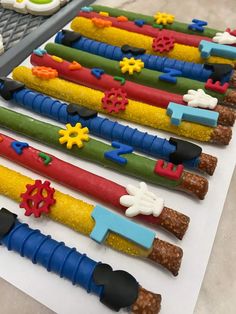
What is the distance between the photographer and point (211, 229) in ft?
2.52

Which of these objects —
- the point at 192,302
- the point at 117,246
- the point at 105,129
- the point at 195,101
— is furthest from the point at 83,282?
the point at 195,101

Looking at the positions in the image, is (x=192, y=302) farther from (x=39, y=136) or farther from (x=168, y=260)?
(x=39, y=136)

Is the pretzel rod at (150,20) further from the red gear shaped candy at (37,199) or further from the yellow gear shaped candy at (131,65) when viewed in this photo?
the red gear shaped candy at (37,199)

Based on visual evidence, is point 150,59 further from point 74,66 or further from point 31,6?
point 31,6

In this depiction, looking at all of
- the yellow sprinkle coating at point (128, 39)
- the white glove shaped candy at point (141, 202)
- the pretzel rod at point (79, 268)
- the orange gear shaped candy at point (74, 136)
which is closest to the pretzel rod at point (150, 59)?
the yellow sprinkle coating at point (128, 39)

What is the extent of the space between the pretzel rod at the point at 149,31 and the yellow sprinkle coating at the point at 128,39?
0.10 ft

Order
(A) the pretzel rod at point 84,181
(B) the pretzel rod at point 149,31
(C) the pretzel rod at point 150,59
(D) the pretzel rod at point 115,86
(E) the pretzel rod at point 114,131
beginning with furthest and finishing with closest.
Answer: (B) the pretzel rod at point 149,31 < (C) the pretzel rod at point 150,59 < (D) the pretzel rod at point 115,86 < (E) the pretzel rod at point 114,131 < (A) the pretzel rod at point 84,181

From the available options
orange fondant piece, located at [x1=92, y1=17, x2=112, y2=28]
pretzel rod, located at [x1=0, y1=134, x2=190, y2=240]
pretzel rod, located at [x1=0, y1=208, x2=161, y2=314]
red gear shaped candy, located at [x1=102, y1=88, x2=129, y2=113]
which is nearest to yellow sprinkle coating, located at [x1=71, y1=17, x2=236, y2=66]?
orange fondant piece, located at [x1=92, y1=17, x2=112, y2=28]

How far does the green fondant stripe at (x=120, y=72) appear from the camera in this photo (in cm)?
102

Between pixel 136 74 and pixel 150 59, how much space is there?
0.28 feet

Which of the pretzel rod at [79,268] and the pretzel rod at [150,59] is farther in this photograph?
the pretzel rod at [150,59]

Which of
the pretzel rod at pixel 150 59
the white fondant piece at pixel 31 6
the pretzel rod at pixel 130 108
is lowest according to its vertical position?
the pretzel rod at pixel 130 108

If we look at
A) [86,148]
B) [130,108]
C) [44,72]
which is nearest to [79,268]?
[86,148]

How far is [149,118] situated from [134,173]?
182mm
